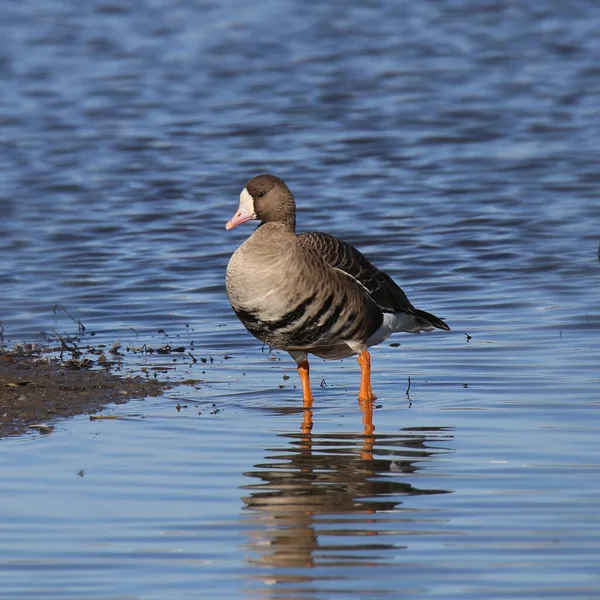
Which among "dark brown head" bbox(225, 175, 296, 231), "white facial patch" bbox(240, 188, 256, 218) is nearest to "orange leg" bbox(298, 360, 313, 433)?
"dark brown head" bbox(225, 175, 296, 231)

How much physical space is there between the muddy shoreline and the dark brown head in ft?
5.09

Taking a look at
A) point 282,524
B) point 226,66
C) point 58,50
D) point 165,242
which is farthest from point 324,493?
point 58,50

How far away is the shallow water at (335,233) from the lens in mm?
6691

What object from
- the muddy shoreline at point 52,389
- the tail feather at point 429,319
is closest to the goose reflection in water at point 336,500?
the muddy shoreline at point 52,389

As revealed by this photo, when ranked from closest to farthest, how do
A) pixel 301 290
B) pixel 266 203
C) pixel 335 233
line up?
pixel 301 290, pixel 266 203, pixel 335 233

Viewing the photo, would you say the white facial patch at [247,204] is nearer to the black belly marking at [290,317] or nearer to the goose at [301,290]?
the goose at [301,290]

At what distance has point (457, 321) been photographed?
1278 centimetres

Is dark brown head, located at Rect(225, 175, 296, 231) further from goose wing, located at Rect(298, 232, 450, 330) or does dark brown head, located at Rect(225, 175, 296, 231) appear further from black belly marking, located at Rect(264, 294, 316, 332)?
black belly marking, located at Rect(264, 294, 316, 332)

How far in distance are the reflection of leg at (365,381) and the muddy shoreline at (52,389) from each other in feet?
5.07

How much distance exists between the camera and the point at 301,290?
9.44 m

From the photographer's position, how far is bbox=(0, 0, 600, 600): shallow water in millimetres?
6691

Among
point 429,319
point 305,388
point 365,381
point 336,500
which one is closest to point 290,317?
point 305,388

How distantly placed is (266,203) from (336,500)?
299 cm

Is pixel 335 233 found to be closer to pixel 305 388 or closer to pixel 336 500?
pixel 305 388
